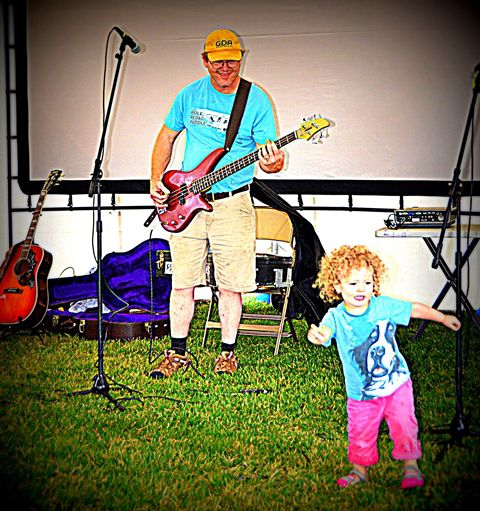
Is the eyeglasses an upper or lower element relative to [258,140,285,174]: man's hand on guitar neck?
upper

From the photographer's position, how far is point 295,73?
592 cm

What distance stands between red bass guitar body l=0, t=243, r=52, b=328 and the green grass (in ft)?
1.52

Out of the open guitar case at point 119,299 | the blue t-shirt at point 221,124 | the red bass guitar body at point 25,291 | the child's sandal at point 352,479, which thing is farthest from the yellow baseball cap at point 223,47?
the child's sandal at point 352,479

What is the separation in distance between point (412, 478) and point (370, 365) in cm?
42

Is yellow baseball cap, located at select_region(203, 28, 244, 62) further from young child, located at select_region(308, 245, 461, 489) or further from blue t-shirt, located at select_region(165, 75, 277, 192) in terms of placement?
young child, located at select_region(308, 245, 461, 489)

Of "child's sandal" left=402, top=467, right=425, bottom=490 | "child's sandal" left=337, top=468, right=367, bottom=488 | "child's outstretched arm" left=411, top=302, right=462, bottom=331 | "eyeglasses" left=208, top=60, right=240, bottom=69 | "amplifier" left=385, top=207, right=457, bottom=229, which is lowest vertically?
"child's sandal" left=337, top=468, right=367, bottom=488

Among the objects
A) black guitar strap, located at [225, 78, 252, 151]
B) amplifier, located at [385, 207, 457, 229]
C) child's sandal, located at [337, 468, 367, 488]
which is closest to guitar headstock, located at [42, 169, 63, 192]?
black guitar strap, located at [225, 78, 252, 151]

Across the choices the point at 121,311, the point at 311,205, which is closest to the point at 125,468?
the point at 121,311

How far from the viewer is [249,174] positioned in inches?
163

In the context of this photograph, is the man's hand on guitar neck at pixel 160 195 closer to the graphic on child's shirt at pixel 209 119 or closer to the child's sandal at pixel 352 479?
the graphic on child's shirt at pixel 209 119

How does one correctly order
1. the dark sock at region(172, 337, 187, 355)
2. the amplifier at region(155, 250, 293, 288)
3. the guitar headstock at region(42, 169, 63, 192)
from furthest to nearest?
1. the guitar headstock at region(42, 169, 63, 192)
2. the amplifier at region(155, 250, 293, 288)
3. the dark sock at region(172, 337, 187, 355)

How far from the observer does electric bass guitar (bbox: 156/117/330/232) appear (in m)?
4.00

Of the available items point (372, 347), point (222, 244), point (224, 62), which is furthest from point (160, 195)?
point (372, 347)

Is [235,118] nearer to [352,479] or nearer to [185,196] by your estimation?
[185,196]
